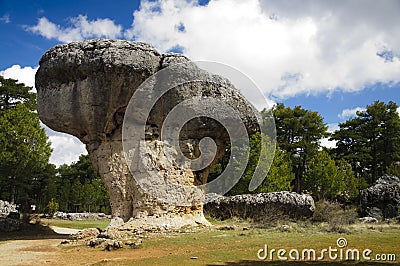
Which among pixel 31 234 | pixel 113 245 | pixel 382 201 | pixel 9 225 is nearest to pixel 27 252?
pixel 113 245

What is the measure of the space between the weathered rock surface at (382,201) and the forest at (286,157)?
3.37 meters

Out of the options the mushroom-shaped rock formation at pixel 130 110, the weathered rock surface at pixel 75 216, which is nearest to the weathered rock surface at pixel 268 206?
the mushroom-shaped rock formation at pixel 130 110

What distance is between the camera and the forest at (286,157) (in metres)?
27.8

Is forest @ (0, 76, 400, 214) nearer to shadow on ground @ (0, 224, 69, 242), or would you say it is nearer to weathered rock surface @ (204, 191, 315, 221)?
weathered rock surface @ (204, 191, 315, 221)

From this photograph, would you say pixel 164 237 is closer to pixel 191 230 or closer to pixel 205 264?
pixel 191 230

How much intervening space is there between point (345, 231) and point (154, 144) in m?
7.98

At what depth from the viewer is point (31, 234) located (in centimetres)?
1847

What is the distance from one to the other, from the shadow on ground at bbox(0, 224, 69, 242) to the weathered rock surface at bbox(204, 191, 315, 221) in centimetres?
819

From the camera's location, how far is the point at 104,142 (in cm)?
1591

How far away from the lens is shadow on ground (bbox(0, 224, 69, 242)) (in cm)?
1722

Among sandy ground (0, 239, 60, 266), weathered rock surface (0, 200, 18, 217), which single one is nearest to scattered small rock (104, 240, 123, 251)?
sandy ground (0, 239, 60, 266)

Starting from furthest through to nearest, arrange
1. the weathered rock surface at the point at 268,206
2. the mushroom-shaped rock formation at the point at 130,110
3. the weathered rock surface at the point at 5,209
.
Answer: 1. the weathered rock surface at the point at 5,209
2. the weathered rock surface at the point at 268,206
3. the mushroom-shaped rock formation at the point at 130,110

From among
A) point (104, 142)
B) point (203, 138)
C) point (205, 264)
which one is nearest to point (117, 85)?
point (104, 142)

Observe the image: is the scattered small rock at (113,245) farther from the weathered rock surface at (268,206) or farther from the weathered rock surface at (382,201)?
the weathered rock surface at (382,201)
